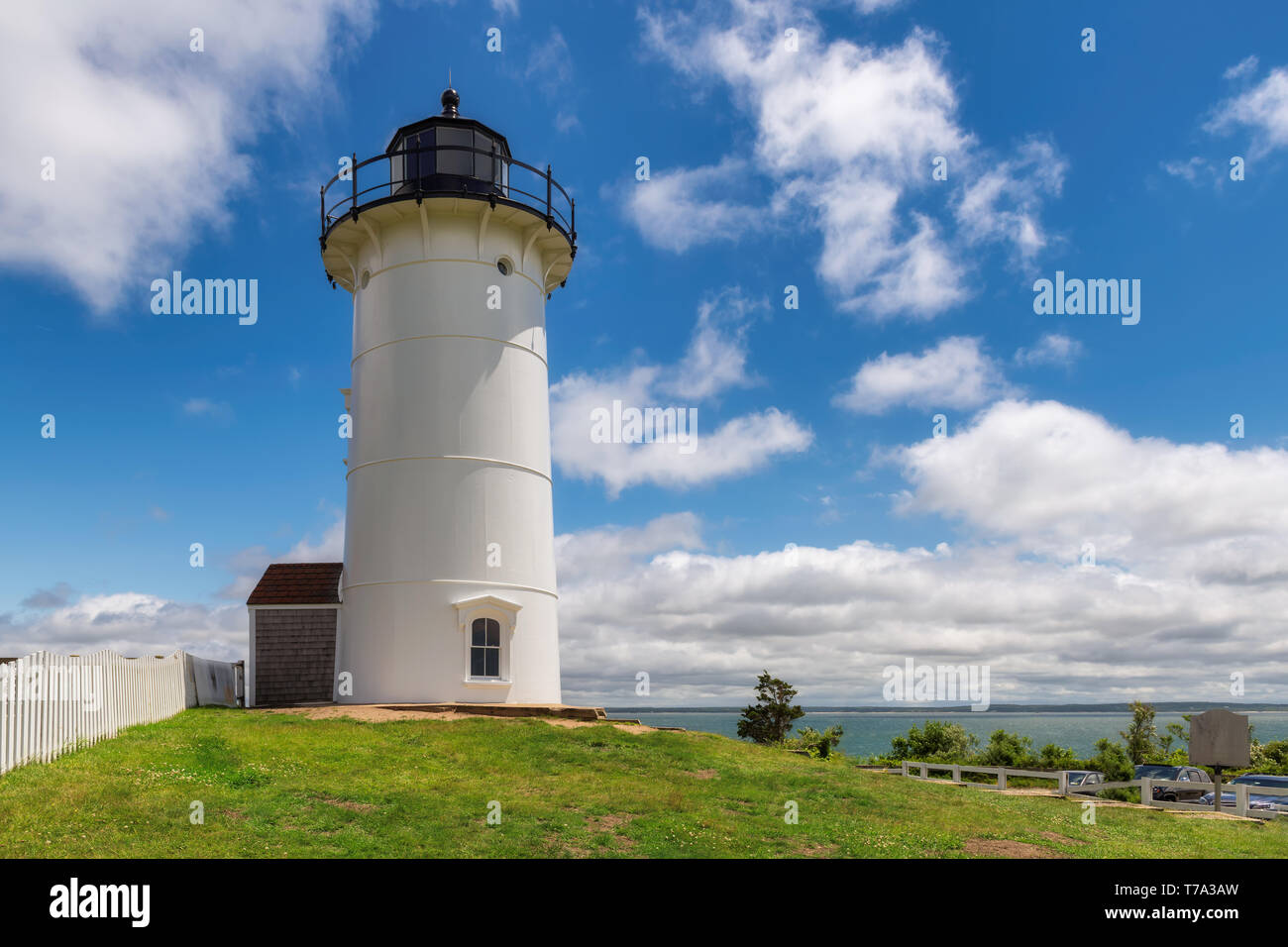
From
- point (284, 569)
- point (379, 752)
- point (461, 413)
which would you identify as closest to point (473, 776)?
point (379, 752)

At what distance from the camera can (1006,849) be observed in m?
11.8

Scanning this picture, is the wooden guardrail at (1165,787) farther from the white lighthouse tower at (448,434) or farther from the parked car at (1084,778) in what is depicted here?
the white lighthouse tower at (448,434)

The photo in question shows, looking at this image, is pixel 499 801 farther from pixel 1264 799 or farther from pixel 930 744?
pixel 930 744

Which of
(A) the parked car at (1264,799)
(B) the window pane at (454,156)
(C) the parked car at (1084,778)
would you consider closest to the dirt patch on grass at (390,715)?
(C) the parked car at (1084,778)

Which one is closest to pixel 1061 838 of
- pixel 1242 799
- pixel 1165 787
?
pixel 1242 799

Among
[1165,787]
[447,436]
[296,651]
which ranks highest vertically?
[447,436]

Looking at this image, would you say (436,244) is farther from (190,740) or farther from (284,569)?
(190,740)

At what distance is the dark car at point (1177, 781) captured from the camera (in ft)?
65.3

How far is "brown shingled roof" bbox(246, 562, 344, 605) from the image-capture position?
2489cm

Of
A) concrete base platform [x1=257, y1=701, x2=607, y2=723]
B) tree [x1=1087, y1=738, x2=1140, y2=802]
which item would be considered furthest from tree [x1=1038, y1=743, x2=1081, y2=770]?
concrete base platform [x1=257, y1=701, x2=607, y2=723]

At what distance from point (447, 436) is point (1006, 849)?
1566cm

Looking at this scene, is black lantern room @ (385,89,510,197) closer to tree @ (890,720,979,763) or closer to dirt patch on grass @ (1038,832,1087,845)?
dirt patch on grass @ (1038,832,1087,845)

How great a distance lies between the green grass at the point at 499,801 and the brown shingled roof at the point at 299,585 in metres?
6.48
